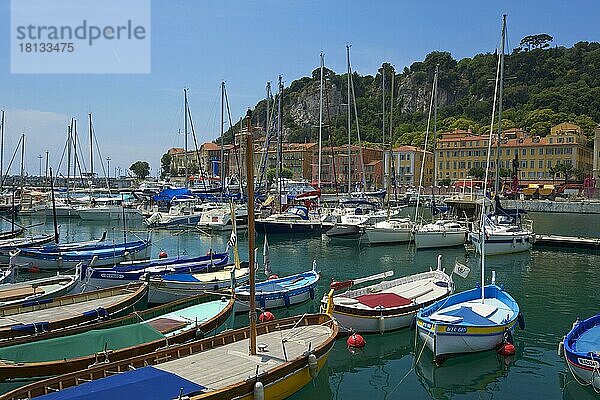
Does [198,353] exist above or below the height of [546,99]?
below

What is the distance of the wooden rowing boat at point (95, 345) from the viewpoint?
12992 millimetres

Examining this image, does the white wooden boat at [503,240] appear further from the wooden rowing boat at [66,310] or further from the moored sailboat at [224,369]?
the moored sailboat at [224,369]

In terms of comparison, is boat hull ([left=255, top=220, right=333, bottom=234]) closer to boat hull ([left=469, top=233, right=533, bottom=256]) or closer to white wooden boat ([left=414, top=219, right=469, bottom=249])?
white wooden boat ([left=414, top=219, right=469, bottom=249])

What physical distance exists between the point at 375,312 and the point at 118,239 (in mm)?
36378

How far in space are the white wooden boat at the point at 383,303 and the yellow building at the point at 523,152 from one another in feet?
277

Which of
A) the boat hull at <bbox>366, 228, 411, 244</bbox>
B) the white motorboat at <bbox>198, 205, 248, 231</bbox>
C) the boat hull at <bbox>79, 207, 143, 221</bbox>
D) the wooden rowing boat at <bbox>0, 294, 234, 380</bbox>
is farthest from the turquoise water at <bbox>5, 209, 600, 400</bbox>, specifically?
the boat hull at <bbox>79, 207, 143, 221</bbox>

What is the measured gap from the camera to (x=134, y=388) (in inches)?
426

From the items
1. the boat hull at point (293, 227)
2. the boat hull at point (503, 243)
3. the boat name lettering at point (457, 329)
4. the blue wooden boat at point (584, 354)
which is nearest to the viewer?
the blue wooden boat at point (584, 354)

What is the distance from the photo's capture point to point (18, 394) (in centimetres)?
1057

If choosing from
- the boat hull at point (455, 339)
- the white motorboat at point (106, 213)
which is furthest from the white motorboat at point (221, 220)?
the boat hull at point (455, 339)

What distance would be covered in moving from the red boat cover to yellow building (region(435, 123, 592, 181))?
87.1 m

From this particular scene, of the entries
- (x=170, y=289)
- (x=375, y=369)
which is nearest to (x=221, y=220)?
(x=170, y=289)

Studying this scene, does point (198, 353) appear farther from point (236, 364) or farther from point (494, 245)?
point (494, 245)

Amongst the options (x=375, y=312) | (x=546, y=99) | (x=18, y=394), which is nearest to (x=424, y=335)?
(x=375, y=312)
